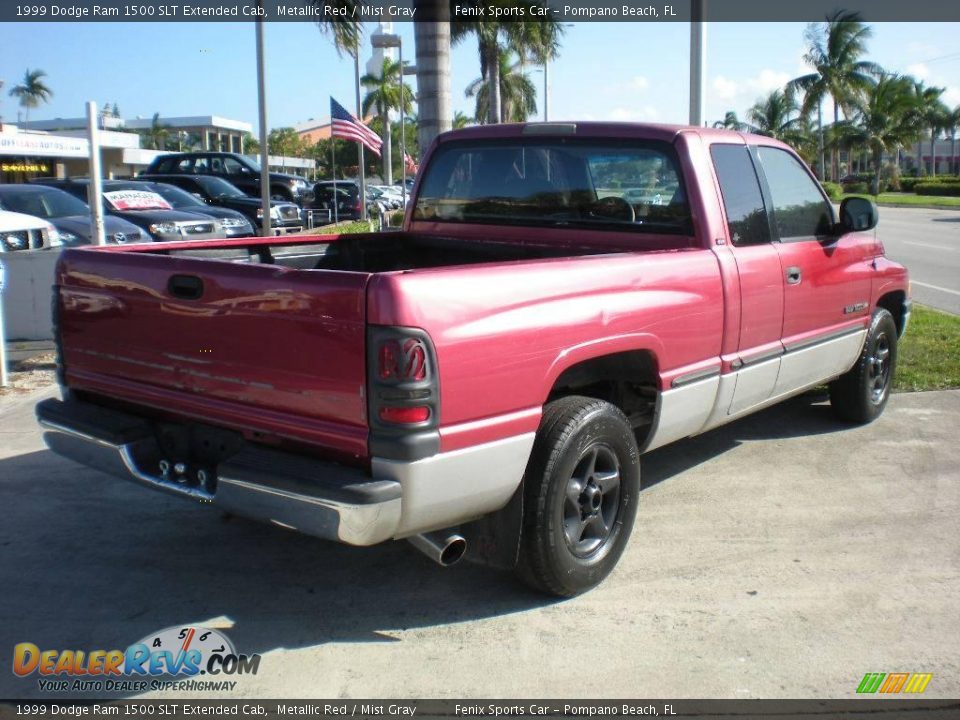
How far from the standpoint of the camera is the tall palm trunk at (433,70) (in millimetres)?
12734

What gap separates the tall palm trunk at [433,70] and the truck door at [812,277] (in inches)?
294

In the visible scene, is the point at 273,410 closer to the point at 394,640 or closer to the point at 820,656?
the point at 394,640

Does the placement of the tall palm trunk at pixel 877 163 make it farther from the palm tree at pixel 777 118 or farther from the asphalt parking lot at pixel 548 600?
the asphalt parking lot at pixel 548 600

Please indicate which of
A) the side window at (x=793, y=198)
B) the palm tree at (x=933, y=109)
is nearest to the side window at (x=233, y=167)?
the side window at (x=793, y=198)

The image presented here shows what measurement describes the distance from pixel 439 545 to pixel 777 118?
246 ft

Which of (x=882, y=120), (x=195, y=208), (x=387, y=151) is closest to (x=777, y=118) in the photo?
(x=882, y=120)

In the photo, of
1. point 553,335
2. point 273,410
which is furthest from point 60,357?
point 553,335

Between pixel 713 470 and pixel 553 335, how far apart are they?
2528mm

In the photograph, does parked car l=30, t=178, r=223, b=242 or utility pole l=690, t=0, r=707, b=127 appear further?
parked car l=30, t=178, r=223, b=242

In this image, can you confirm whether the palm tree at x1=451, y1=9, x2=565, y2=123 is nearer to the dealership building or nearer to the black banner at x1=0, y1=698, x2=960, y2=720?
the dealership building

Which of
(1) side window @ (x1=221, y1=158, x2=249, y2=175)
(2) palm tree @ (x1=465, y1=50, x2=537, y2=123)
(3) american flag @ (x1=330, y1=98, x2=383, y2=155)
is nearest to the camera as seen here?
(3) american flag @ (x1=330, y1=98, x2=383, y2=155)

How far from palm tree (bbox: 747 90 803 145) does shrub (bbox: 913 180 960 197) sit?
10.7m

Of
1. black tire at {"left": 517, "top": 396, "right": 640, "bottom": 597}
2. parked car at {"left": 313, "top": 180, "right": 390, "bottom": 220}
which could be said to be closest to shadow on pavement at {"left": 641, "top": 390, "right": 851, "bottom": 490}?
black tire at {"left": 517, "top": 396, "right": 640, "bottom": 597}

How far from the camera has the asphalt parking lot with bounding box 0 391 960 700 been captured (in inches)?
141
